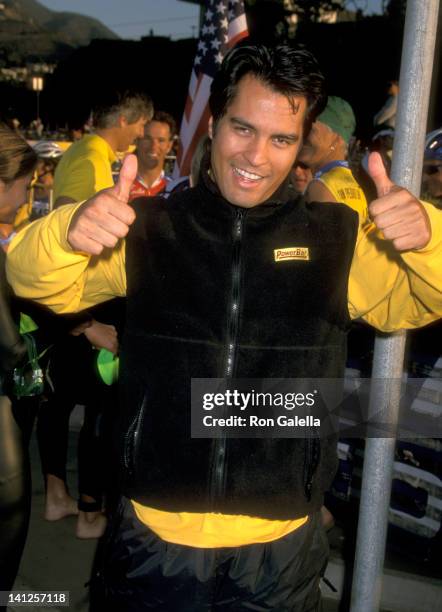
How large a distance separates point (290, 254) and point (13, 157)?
1.57 m

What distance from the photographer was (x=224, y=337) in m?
1.82

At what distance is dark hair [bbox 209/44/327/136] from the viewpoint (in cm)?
184

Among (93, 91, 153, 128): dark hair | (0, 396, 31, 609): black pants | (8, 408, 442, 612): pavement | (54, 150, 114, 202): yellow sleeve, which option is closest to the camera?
(0, 396, 31, 609): black pants

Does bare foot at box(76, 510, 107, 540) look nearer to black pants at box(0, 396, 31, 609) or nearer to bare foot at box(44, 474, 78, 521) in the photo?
bare foot at box(44, 474, 78, 521)

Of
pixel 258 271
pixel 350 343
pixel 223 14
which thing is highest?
pixel 223 14

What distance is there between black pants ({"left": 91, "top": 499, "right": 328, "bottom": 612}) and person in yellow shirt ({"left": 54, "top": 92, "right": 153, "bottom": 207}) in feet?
9.08

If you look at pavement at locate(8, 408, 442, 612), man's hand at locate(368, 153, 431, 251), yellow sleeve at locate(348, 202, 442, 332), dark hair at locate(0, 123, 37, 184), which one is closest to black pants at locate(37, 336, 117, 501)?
pavement at locate(8, 408, 442, 612)

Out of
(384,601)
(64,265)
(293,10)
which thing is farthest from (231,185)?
(293,10)

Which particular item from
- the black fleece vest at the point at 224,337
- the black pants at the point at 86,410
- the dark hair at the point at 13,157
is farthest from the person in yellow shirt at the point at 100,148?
the black fleece vest at the point at 224,337

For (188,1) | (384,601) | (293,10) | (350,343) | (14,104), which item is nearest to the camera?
(384,601)

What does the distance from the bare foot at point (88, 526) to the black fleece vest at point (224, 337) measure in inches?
86.2

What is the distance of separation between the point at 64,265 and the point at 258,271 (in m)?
0.50

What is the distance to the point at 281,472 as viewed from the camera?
184 centimetres

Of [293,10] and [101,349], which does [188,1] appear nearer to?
[101,349]
